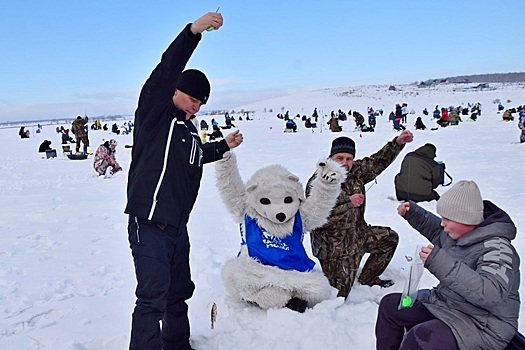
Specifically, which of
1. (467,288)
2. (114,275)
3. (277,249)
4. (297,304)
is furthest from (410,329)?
(114,275)

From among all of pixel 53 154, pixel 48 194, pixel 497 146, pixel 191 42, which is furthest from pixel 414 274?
pixel 53 154

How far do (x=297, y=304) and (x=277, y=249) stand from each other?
0.43m

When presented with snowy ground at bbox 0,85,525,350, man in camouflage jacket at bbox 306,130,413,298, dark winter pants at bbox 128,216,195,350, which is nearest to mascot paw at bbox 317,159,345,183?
man in camouflage jacket at bbox 306,130,413,298

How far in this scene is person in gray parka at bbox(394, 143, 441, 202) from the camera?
7438mm

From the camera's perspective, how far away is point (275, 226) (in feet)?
11.9

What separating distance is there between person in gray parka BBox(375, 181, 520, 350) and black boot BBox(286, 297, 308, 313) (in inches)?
36.9

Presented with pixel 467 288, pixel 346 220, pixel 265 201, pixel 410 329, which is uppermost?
pixel 265 201

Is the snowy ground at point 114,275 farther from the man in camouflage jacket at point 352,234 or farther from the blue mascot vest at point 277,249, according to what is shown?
the blue mascot vest at point 277,249

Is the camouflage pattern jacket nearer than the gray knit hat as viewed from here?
No

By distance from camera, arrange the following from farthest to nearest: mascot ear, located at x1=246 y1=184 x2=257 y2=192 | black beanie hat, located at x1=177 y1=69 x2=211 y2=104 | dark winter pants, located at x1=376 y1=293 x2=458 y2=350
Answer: mascot ear, located at x1=246 y1=184 x2=257 y2=192 → black beanie hat, located at x1=177 y1=69 x2=211 y2=104 → dark winter pants, located at x1=376 y1=293 x2=458 y2=350

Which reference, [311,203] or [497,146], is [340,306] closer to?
[311,203]

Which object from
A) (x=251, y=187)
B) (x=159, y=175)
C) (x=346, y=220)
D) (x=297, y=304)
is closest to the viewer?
(x=159, y=175)

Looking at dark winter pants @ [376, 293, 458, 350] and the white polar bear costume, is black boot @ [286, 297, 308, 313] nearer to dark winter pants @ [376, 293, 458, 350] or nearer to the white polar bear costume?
Result: the white polar bear costume

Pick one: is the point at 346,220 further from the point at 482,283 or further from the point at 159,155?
the point at 159,155
